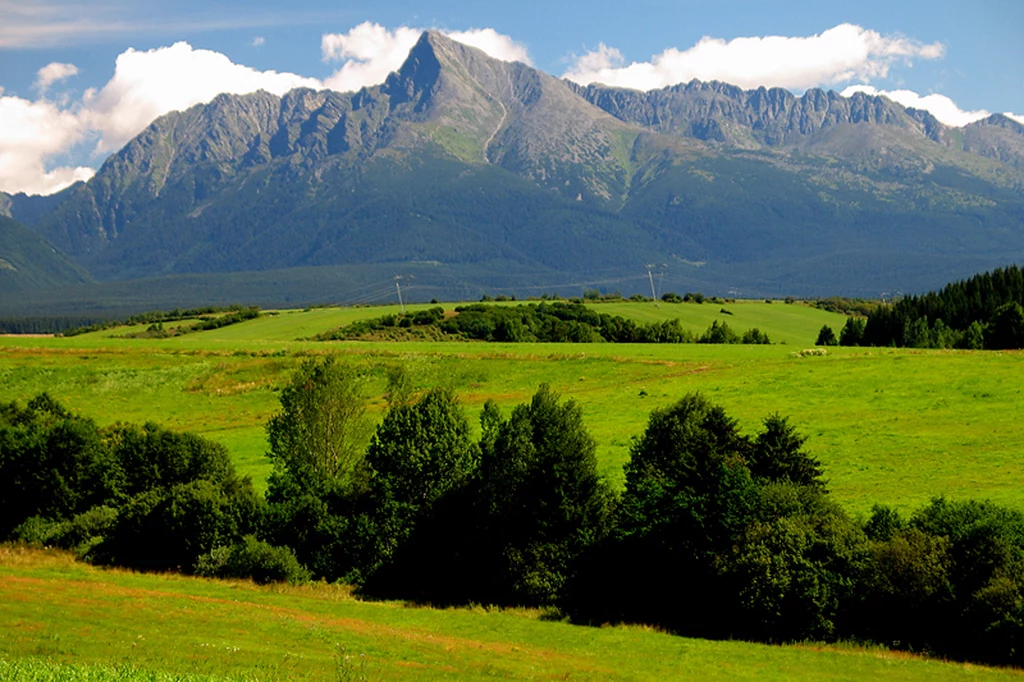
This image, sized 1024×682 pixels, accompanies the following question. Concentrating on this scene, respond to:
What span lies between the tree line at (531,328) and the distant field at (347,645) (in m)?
93.8

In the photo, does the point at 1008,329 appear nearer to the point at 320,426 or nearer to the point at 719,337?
the point at 719,337

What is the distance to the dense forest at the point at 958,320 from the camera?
10988 centimetres

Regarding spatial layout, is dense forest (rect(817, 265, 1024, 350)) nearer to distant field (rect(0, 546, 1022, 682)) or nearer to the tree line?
the tree line

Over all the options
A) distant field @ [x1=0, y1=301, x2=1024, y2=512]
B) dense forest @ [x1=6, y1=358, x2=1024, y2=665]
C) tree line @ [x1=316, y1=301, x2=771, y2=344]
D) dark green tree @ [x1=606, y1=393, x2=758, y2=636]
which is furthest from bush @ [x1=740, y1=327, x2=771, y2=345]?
dark green tree @ [x1=606, y1=393, x2=758, y2=636]

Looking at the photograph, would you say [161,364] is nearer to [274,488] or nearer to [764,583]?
[274,488]

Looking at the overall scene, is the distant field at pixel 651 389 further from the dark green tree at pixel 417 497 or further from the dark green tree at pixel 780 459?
the dark green tree at pixel 417 497

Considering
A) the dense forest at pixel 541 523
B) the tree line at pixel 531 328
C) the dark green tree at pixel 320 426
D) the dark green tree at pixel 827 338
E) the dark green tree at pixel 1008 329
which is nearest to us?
the dense forest at pixel 541 523

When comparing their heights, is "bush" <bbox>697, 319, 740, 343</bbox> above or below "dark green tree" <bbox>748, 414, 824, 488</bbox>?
above

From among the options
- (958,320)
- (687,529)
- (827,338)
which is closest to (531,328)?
(827,338)

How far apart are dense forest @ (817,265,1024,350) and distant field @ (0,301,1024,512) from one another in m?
22.0

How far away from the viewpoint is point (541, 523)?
4650cm

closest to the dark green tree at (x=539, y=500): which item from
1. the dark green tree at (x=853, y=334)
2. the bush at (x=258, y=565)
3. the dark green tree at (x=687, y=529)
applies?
the dark green tree at (x=687, y=529)

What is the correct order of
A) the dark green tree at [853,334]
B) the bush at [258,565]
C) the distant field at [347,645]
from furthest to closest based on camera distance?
the dark green tree at [853,334], the bush at [258,565], the distant field at [347,645]

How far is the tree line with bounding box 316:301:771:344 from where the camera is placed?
137250 mm
